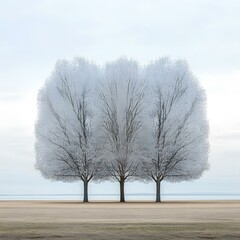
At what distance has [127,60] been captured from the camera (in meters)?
53.6

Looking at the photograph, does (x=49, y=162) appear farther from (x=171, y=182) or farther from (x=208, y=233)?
(x=208, y=233)

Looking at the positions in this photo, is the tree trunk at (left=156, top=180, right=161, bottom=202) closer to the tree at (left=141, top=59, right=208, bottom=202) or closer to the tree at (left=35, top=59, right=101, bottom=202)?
the tree at (left=141, top=59, right=208, bottom=202)

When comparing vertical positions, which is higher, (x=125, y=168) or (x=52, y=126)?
(x=52, y=126)

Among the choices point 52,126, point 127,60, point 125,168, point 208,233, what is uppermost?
point 127,60

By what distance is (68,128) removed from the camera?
171 ft

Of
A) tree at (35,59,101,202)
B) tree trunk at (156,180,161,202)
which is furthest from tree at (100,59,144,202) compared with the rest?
tree trunk at (156,180,161,202)

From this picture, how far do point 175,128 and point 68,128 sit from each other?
362 inches

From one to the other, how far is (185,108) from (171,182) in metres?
6.54

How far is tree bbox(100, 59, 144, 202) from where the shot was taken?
51.7 metres

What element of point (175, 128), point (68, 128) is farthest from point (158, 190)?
point (68, 128)

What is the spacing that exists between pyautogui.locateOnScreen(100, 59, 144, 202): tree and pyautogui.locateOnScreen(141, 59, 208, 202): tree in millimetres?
1119

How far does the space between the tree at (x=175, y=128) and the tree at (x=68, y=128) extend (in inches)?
194

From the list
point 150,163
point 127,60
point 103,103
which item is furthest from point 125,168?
point 127,60

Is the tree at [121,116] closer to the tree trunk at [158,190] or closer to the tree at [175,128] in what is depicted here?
the tree at [175,128]
